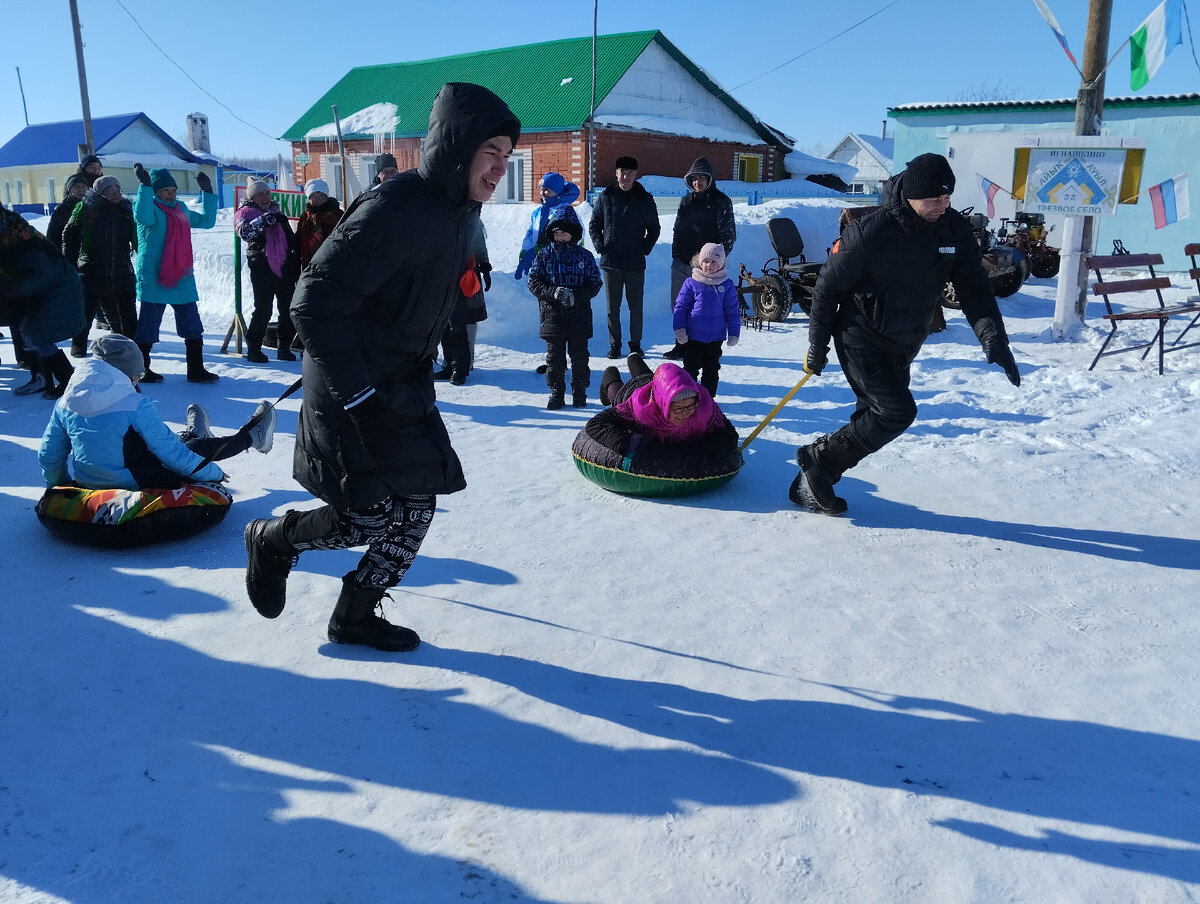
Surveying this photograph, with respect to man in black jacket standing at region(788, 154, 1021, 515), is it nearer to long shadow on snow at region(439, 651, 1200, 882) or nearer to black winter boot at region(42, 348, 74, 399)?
long shadow on snow at region(439, 651, 1200, 882)

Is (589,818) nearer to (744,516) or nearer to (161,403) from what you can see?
(744,516)

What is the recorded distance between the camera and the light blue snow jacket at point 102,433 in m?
4.18

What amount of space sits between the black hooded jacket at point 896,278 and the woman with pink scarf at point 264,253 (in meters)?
5.78

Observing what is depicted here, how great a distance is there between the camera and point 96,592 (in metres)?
3.84

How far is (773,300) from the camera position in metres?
11.6

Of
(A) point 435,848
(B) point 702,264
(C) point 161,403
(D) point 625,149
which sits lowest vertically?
(A) point 435,848

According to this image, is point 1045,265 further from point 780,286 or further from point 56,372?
point 56,372

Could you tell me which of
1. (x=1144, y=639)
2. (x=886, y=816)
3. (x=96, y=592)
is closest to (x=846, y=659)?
(x=886, y=816)

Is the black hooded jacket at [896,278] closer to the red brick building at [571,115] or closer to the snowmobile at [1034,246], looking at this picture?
the snowmobile at [1034,246]

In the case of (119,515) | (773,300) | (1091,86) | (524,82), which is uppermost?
(524,82)

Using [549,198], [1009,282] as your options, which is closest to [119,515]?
[549,198]

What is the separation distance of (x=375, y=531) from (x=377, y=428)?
0.44 m

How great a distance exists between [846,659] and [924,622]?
50 cm

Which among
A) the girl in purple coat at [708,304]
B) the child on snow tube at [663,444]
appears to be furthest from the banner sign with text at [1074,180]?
the child on snow tube at [663,444]
